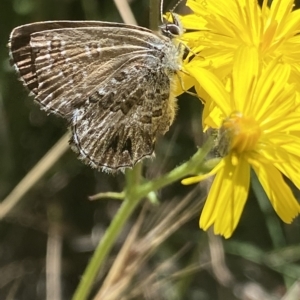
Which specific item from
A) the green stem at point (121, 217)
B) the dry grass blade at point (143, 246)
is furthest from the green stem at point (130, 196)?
the dry grass blade at point (143, 246)

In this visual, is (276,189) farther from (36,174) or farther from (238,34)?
(36,174)

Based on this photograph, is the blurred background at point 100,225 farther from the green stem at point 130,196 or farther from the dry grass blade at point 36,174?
the green stem at point 130,196

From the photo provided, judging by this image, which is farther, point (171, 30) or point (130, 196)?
point (130, 196)

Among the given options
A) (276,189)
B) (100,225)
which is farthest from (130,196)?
(100,225)

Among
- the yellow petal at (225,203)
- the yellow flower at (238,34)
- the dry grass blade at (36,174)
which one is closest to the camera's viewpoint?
the yellow petal at (225,203)

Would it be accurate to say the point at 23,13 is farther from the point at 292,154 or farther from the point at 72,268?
the point at 292,154

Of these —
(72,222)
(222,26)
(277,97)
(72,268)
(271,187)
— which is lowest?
(72,268)

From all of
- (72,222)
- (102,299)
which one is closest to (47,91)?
(102,299)
